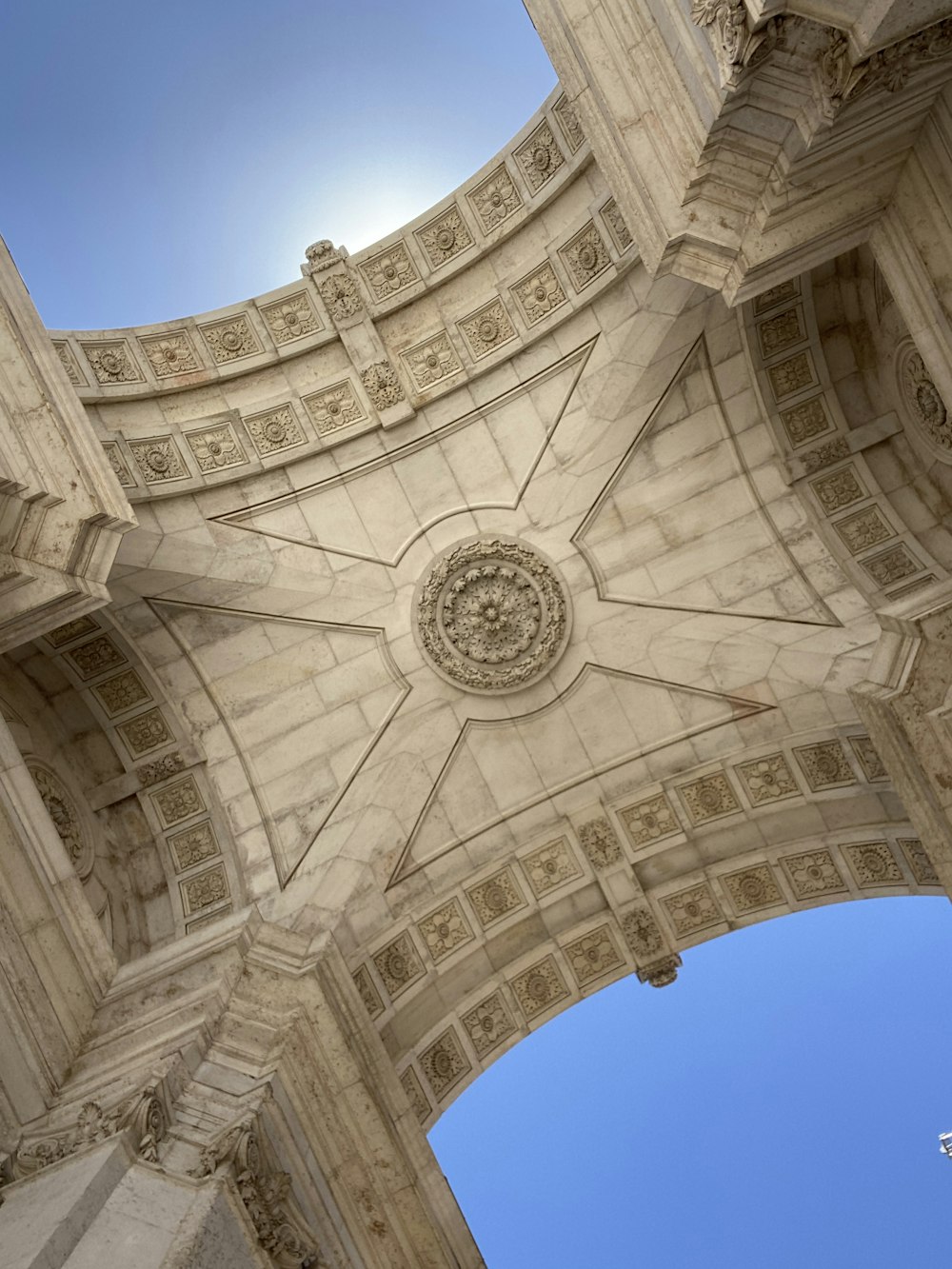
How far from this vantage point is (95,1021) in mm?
12016

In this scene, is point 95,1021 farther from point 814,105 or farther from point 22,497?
point 814,105

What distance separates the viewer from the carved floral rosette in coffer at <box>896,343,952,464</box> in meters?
13.7

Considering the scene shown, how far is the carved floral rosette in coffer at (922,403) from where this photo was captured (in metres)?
13.7

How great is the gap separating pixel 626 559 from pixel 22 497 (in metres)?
7.04

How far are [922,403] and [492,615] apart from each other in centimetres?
536

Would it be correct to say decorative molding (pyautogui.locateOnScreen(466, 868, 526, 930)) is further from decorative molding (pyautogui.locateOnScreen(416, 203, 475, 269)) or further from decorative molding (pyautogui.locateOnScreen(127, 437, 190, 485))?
decorative molding (pyautogui.locateOnScreen(416, 203, 475, 269))

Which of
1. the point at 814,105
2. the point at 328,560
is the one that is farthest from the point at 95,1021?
the point at 814,105

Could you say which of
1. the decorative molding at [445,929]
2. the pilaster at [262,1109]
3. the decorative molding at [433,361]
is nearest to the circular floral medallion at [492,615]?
the decorative molding at [433,361]

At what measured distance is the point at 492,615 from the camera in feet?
50.9

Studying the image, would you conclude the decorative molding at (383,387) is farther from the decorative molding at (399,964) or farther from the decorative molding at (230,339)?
the decorative molding at (399,964)

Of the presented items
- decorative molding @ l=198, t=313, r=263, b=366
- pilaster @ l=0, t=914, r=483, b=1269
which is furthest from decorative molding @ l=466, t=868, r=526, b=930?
decorative molding @ l=198, t=313, r=263, b=366

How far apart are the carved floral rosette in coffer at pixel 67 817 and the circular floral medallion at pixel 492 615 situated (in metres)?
4.43

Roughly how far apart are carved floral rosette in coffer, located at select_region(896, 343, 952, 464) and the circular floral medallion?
442 centimetres

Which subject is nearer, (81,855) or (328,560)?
(81,855)
